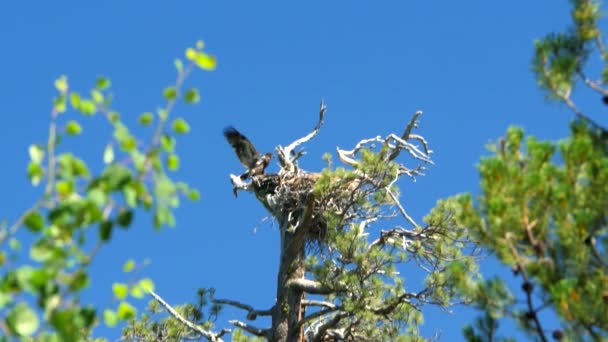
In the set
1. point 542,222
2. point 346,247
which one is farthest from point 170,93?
point 346,247

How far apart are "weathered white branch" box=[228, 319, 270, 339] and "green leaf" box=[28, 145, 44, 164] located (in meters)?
8.99

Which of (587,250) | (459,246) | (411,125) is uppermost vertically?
(411,125)

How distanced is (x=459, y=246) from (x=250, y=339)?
9.04ft

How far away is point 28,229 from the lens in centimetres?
290

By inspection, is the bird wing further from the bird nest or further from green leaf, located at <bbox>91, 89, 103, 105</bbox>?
green leaf, located at <bbox>91, 89, 103, 105</bbox>

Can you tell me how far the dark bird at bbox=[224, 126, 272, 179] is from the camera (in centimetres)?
1214

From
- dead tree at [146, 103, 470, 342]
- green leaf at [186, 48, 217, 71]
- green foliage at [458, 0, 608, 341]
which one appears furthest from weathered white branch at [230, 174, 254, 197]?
green leaf at [186, 48, 217, 71]

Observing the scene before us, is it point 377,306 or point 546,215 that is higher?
point 377,306

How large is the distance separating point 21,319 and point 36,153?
0.50 metres

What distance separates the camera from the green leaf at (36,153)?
9.59 ft

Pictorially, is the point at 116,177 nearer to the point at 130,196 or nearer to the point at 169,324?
the point at 130,196

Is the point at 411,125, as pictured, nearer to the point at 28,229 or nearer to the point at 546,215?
the point at 546,215

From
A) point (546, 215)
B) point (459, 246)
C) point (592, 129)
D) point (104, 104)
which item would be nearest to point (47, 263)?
point (104, 104)

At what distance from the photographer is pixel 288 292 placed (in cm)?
1185
